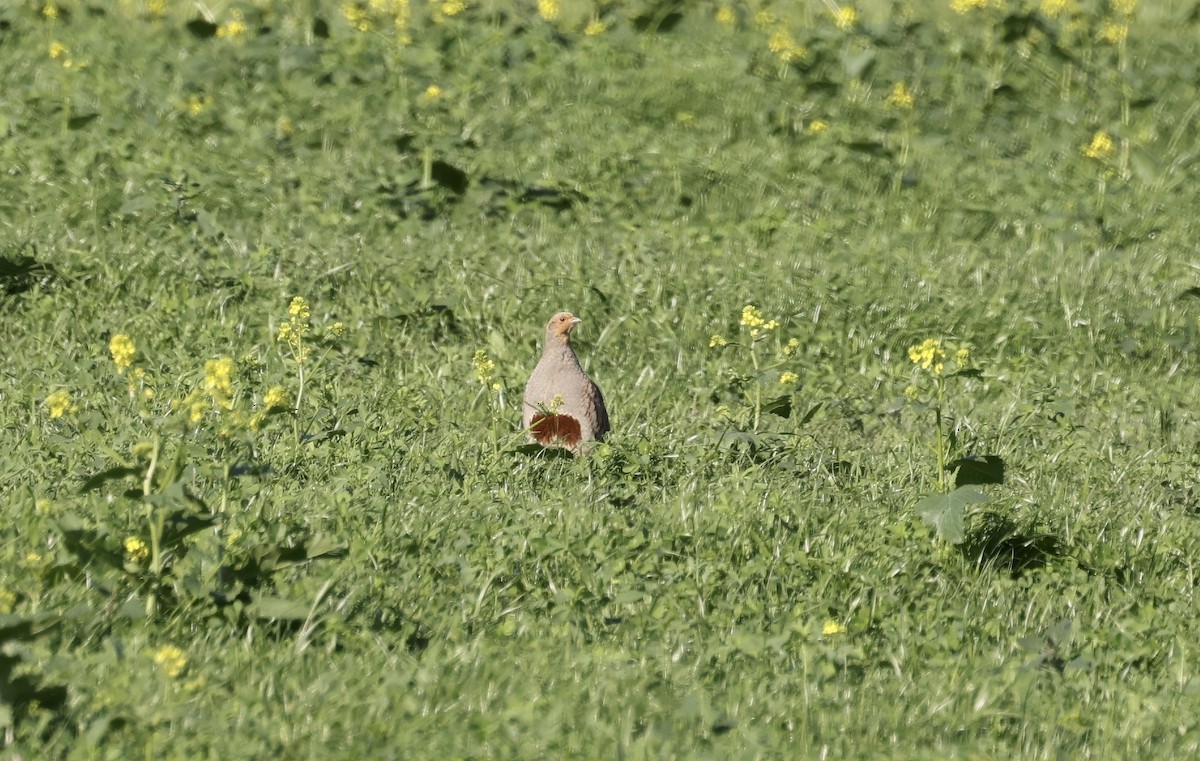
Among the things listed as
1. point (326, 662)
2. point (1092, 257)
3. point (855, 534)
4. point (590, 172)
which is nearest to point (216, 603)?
point (326, 662)

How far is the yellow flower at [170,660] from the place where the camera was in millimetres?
4422

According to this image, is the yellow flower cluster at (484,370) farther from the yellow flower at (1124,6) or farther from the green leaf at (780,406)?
the yellow flower at (1124,6)

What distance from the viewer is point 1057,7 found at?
12.9 m

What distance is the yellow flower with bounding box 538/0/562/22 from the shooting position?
12141 millimetres

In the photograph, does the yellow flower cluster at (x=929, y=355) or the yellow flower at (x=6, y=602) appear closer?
the yellow flower at (x=6, y=602)

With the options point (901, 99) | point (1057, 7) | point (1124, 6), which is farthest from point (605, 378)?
point (1124, 6)

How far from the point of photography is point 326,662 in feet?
15.8

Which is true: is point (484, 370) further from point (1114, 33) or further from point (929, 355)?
point (1114, 33)

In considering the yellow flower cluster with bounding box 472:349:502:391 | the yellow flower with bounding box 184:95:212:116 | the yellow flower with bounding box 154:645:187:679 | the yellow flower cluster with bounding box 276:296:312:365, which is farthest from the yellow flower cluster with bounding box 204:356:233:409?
the yellow flower with bounding box 184:95:212:116

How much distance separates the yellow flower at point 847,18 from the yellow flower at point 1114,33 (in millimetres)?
1738

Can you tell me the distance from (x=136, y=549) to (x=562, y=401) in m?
2.10

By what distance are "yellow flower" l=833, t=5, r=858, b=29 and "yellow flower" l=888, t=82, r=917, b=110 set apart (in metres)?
1.08

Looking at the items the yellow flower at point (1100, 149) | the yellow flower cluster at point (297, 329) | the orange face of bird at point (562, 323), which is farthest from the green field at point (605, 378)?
the orange face of bird at point (562, 323)

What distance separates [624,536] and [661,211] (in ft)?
14.9
